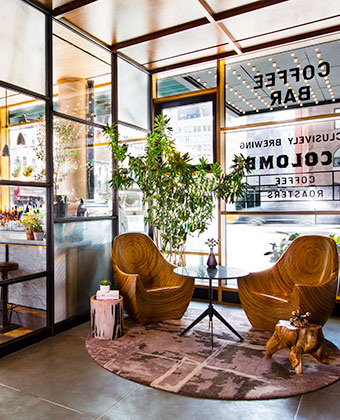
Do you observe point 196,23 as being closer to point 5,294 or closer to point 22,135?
point 22,135

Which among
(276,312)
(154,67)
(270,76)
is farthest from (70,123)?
(276,312)

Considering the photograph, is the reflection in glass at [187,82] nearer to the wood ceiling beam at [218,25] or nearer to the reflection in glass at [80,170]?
the wood ceiling beam at [218,25]

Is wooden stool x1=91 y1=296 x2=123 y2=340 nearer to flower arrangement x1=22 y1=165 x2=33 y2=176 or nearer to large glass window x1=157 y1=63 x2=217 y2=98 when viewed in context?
flower arrangement x1=22 y1=165 x2=33 y2=176

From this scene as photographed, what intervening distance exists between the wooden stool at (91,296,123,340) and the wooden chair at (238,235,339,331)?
Result: 1.32m

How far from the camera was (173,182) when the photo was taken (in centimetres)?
443

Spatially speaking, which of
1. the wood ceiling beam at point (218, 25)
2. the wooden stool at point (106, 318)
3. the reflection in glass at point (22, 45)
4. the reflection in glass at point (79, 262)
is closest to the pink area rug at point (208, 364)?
the wooden stool at point (106, 318)

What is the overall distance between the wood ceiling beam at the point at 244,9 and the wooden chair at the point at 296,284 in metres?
2.38

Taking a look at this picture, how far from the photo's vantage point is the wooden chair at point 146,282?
12.5ft

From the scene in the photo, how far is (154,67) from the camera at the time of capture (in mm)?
5227

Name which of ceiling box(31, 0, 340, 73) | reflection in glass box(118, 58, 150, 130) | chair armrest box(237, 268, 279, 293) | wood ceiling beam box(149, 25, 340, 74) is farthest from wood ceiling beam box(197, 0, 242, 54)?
chair armrest box(237, 268, 279, 293)

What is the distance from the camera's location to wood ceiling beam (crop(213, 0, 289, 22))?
11.7 ft

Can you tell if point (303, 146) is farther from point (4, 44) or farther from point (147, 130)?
point (4, 44)

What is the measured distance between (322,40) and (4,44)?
11.5 feet

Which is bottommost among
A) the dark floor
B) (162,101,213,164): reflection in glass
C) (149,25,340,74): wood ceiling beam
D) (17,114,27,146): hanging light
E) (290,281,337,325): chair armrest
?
the dark floor
